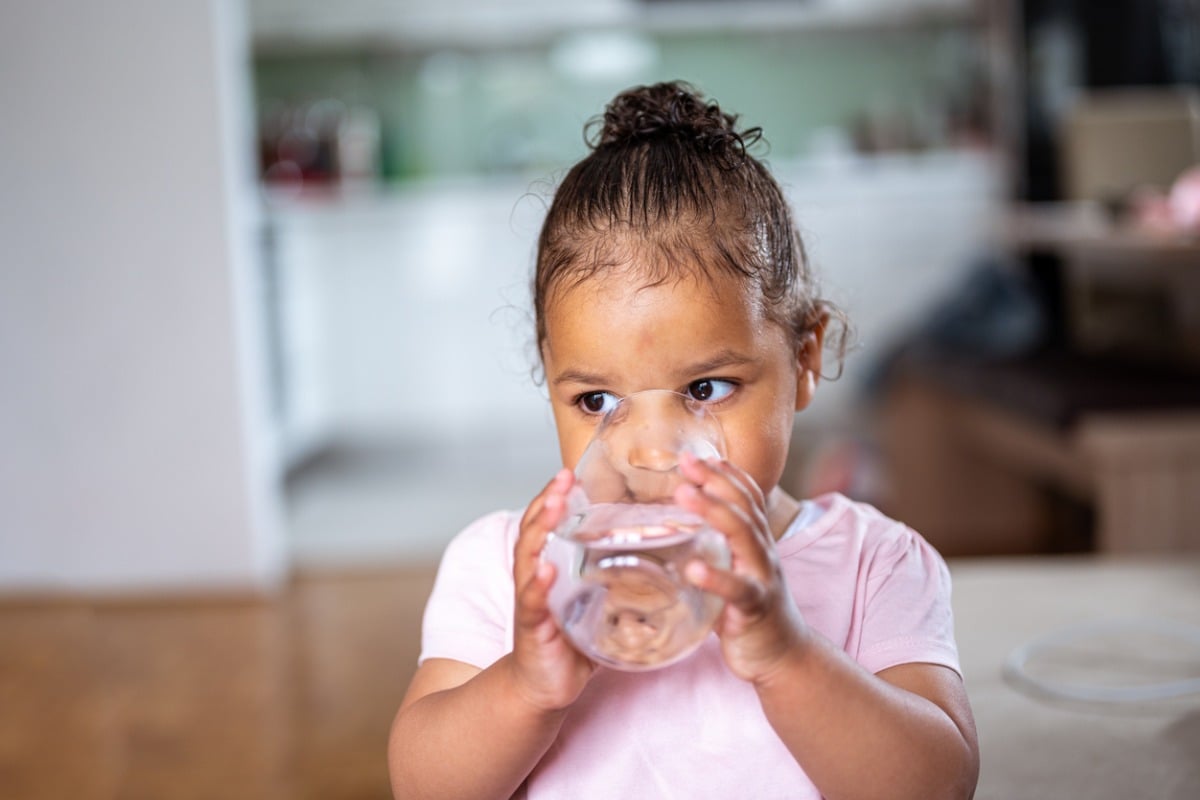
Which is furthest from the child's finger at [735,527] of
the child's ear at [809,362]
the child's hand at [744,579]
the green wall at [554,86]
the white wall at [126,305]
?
the green wall at [554,86]

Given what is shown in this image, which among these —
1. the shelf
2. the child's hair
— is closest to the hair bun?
the child's hair

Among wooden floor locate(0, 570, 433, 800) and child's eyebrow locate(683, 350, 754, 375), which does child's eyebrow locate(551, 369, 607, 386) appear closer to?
child's eyebrow locate(683, 350, 754, 375)

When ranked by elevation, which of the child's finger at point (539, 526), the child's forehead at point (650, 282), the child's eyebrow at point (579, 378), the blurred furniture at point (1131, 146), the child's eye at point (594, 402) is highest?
the blurred furniture at point (1131, 146)

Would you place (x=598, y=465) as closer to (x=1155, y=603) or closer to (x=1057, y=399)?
(x=1155, y=603)

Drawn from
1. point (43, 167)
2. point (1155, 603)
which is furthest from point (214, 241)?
point (1155, 603)

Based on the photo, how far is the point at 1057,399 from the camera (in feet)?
7.50

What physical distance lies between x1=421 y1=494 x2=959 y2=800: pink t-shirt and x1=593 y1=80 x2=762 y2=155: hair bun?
0.87 feet

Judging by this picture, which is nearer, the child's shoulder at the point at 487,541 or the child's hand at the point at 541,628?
the child's hand at the point at 541,628

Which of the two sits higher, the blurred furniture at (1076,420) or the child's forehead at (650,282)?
the child's forehead at (650,282)

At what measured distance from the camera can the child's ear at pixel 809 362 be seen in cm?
86

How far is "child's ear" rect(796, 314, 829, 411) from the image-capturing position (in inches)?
33.9

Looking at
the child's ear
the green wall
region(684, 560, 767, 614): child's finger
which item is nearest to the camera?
region(684, 560, 767, 614): child's finger

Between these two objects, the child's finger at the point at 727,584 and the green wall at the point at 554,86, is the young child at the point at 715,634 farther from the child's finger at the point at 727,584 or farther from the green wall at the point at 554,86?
the green wall at the point at 554,86

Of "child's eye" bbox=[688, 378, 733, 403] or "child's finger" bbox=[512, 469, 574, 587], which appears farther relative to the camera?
"child's eye" bbox=[688, 378, 733, 403]
